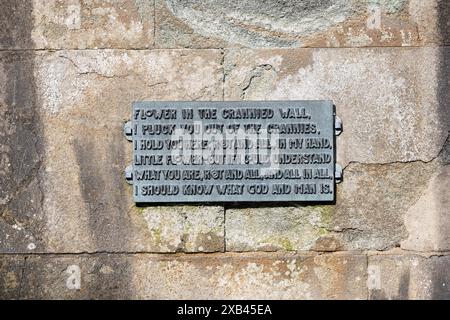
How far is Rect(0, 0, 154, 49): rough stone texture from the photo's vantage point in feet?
13.5

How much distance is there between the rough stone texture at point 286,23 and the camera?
13.5 ft

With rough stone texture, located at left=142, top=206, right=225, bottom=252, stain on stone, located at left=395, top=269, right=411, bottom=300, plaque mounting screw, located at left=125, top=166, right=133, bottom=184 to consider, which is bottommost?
stain on stone, located at left=395, top=269, right=411, bottom=300

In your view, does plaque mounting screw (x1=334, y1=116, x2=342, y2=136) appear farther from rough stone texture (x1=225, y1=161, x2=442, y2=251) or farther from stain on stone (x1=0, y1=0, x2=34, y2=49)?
stain on stone (x1=0, y1=0, x2=34, y2=49)

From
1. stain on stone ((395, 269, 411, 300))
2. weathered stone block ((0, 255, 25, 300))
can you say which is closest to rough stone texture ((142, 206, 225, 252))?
weathered stone block ((0, 255, 25, 300))

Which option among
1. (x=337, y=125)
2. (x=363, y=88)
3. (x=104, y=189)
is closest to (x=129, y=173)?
(x=104, y=189)

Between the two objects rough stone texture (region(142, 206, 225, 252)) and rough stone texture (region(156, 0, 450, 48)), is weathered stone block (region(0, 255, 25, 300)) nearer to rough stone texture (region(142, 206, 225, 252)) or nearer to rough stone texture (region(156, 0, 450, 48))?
rough stone texture (region(142, 206, 225, 252))

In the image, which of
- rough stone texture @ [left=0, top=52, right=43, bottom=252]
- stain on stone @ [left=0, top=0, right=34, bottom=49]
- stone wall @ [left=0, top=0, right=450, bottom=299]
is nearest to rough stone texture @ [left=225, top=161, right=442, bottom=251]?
stone wall @ [left=0, top=0, right=450, bottom=299]

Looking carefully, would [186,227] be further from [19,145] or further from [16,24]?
[16,24]

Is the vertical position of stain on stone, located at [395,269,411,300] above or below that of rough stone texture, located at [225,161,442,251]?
below

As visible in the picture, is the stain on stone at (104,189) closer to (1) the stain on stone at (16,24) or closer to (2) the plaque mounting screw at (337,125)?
(1) the stain on stone at (16,24)

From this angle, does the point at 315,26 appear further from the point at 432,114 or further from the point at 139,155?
the point at 139,155

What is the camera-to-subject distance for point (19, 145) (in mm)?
4102

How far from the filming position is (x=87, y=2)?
4129 millimetres

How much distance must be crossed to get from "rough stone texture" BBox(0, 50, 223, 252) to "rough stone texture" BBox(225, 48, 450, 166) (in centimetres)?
22
